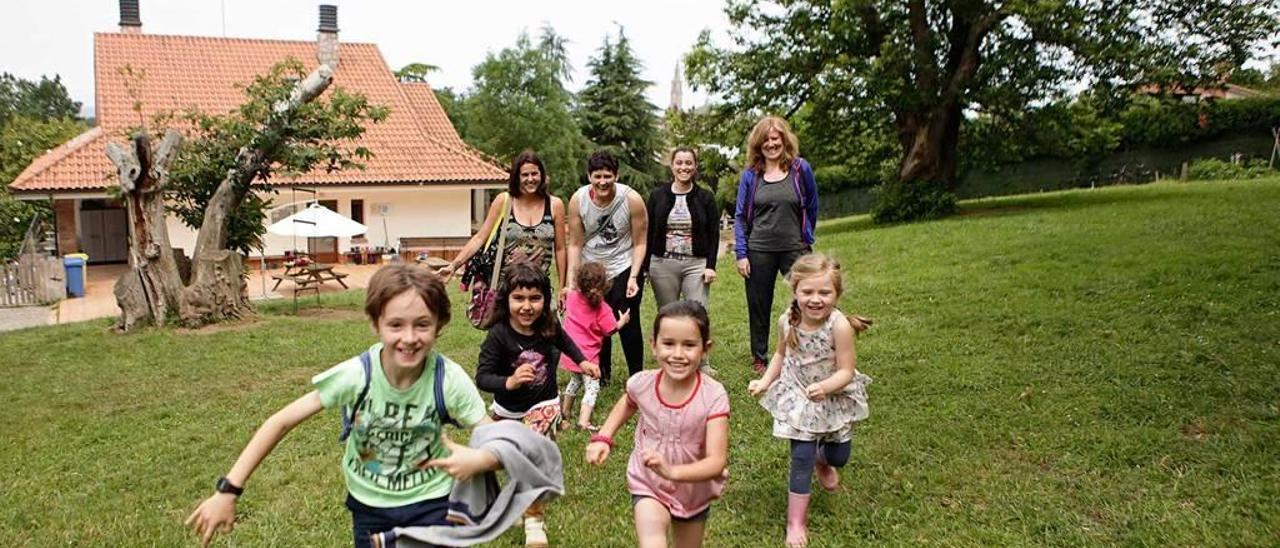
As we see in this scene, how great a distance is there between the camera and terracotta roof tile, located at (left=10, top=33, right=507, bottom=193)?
2389 centimetres

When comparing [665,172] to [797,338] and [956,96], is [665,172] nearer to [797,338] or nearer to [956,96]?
[956,96]

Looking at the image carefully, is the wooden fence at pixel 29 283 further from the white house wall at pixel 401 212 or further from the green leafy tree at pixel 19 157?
the white house wall at pixel 401 212

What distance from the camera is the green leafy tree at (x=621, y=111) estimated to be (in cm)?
3966

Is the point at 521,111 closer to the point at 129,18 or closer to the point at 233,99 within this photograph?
the point at 233,99

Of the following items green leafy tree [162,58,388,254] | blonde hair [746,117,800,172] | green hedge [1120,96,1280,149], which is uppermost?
green hedge [1120,96,1280,149]

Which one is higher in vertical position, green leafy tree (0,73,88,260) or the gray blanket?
green leafy tree (0,73,88,260)

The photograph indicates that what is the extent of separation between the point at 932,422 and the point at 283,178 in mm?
21356

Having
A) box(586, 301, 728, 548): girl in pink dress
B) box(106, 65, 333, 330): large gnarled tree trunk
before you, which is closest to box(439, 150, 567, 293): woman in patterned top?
box(586, 301, 728, 548): girl in pink dress

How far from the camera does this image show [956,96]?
1955 cm

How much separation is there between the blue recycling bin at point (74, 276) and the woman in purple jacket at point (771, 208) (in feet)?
56.6

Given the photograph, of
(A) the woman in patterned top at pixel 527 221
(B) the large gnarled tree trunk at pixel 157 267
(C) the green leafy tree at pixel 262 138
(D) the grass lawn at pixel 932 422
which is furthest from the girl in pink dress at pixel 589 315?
(C) the green leafy tree at pixel 262 138

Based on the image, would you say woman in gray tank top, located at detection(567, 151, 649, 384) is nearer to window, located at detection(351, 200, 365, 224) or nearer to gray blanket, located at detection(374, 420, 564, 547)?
gray blanket, located at detection(374, 420, 564, 547)

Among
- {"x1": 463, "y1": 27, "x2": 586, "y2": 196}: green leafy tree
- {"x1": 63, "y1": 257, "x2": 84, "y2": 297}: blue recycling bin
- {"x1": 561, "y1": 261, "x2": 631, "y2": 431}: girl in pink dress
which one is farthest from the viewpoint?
{"x1": 463, "y1": 27, "x2": 586, "y2": 196}: green leafy tree

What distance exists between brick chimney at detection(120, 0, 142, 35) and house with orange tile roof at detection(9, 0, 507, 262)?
0.03 m
